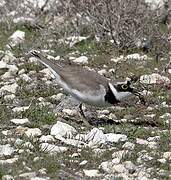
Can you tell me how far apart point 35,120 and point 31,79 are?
2.13 meters

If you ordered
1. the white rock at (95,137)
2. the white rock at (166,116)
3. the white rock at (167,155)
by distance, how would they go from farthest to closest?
the white rock at (166,116) < the white rock at (95,137) < the white rock at (167,155)

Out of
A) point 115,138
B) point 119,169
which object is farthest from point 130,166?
point 115,138

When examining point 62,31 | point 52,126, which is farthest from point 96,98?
point 62,31

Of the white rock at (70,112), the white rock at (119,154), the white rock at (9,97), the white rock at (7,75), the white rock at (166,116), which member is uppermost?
the white rock at (7,75)

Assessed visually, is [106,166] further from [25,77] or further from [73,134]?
[25,77]

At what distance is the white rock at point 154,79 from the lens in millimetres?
11297

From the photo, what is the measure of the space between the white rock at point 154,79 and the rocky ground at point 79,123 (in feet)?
0.05

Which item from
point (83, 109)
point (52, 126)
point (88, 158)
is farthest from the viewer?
point (83, 109)

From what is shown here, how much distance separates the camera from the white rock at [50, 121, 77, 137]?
8.67 meters

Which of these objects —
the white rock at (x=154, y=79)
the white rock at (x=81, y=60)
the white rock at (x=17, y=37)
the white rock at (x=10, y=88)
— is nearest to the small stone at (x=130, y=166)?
the white rock at (x=10, y=88)

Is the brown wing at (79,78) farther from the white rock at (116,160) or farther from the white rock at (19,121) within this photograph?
the white rock at (116,160)

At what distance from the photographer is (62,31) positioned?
14.1 metres

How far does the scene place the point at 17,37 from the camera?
13766 millimetres

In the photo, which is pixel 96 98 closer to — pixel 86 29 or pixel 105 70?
pixel 105 70
